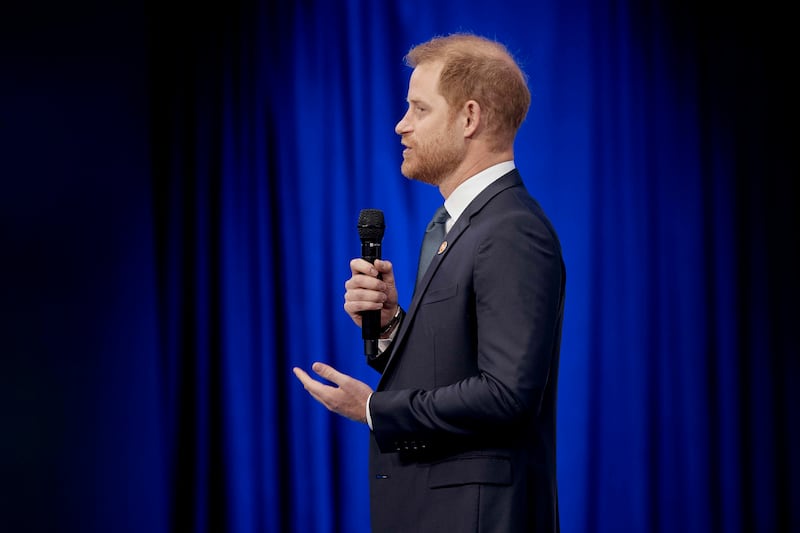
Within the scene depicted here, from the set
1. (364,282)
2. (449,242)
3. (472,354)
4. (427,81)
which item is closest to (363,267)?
(364,282)

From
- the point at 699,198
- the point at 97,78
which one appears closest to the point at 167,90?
the point at 97,78

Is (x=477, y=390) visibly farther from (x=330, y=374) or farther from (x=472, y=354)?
(x=330, y=374)

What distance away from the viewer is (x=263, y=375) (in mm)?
3182

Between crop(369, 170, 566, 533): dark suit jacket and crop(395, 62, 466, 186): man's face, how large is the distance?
140mm

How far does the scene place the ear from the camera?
62.9 inches

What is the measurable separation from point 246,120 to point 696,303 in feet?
6.01

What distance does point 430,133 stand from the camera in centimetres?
162

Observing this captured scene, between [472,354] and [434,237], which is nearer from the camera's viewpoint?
[472,354]

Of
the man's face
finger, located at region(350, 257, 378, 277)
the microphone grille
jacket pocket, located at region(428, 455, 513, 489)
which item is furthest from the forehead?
jacket pocket, located at region(428, 455, 513, 489)

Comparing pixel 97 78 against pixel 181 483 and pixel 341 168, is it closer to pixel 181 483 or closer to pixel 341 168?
pixel 341 168

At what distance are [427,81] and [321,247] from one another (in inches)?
61.4

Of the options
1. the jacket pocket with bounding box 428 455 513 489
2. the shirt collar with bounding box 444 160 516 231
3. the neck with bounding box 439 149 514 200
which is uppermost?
the neck with bounding box 439 149 514 200

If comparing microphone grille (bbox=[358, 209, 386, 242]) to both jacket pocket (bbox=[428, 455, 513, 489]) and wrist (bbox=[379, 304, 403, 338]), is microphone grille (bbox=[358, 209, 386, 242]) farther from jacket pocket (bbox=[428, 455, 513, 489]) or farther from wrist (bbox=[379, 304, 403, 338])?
jacket pocket (bbox=[428, 455, 513, 489])

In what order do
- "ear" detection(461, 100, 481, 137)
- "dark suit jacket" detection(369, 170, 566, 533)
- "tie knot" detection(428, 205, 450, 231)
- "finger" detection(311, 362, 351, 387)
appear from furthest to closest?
"tie knot" detection(428, 205, 450, 231) < "ear" detection(461, 100, 481, 137) < "finger" detection(311, 362, 351, 387) < "dark suit jacket" detection(369, 170, 566, 533)
